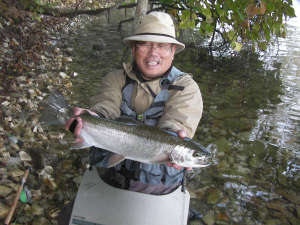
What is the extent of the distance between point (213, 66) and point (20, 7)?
23.9 ft

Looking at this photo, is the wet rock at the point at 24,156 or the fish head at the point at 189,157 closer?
the fish head at the point at 189,157

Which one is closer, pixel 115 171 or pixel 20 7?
pixel 115 171

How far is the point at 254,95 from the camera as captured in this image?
29.2ft

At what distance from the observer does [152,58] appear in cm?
326

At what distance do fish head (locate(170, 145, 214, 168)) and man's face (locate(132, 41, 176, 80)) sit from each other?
1.13 meters

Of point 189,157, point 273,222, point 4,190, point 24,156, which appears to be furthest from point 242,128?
point 4,190

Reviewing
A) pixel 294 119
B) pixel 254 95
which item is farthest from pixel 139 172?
pixel 254 95

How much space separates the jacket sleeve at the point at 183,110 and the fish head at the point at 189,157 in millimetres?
346

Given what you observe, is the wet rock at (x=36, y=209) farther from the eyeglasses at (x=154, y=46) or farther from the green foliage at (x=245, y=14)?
the green foliage at (x=245, y=14)

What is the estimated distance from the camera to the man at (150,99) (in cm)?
305

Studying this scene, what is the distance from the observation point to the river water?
4.34 metres

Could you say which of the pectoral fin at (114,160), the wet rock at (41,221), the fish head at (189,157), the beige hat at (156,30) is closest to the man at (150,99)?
the beige hat at (156,30)

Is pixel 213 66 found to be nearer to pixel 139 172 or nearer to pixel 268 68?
pixel 268 68

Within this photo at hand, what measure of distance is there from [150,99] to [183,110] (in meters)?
0.49
